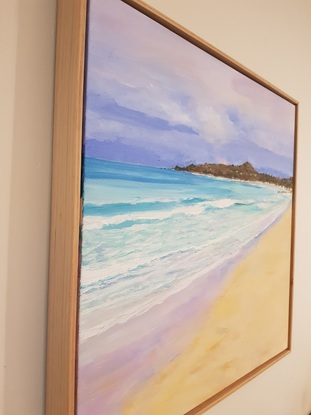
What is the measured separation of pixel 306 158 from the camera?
4.36 feet

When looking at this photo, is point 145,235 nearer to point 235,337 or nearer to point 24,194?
point 24,194

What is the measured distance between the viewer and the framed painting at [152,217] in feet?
1.86

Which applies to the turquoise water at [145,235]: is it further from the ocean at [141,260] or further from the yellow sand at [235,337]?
the yellow sand at [235,337]

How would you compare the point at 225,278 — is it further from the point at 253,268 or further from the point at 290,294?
the point at 290,294

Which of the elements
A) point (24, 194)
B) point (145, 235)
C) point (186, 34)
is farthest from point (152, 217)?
point (186, 34)

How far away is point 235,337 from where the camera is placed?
0.93 m

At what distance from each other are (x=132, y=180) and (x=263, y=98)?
0.57m

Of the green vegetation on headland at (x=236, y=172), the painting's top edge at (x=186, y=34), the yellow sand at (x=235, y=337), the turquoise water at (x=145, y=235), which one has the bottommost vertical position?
the yellow sand at (x=235, y=337)

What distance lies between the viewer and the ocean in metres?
0.60

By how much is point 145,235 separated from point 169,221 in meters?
0.07

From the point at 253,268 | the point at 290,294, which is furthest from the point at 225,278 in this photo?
the point at 290,294

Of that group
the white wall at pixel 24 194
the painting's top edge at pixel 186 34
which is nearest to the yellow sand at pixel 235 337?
the white wall at pixel 24 194

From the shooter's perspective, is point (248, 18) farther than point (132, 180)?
Yes

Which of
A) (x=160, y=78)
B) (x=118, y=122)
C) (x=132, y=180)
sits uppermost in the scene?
(x=160, y=78)
